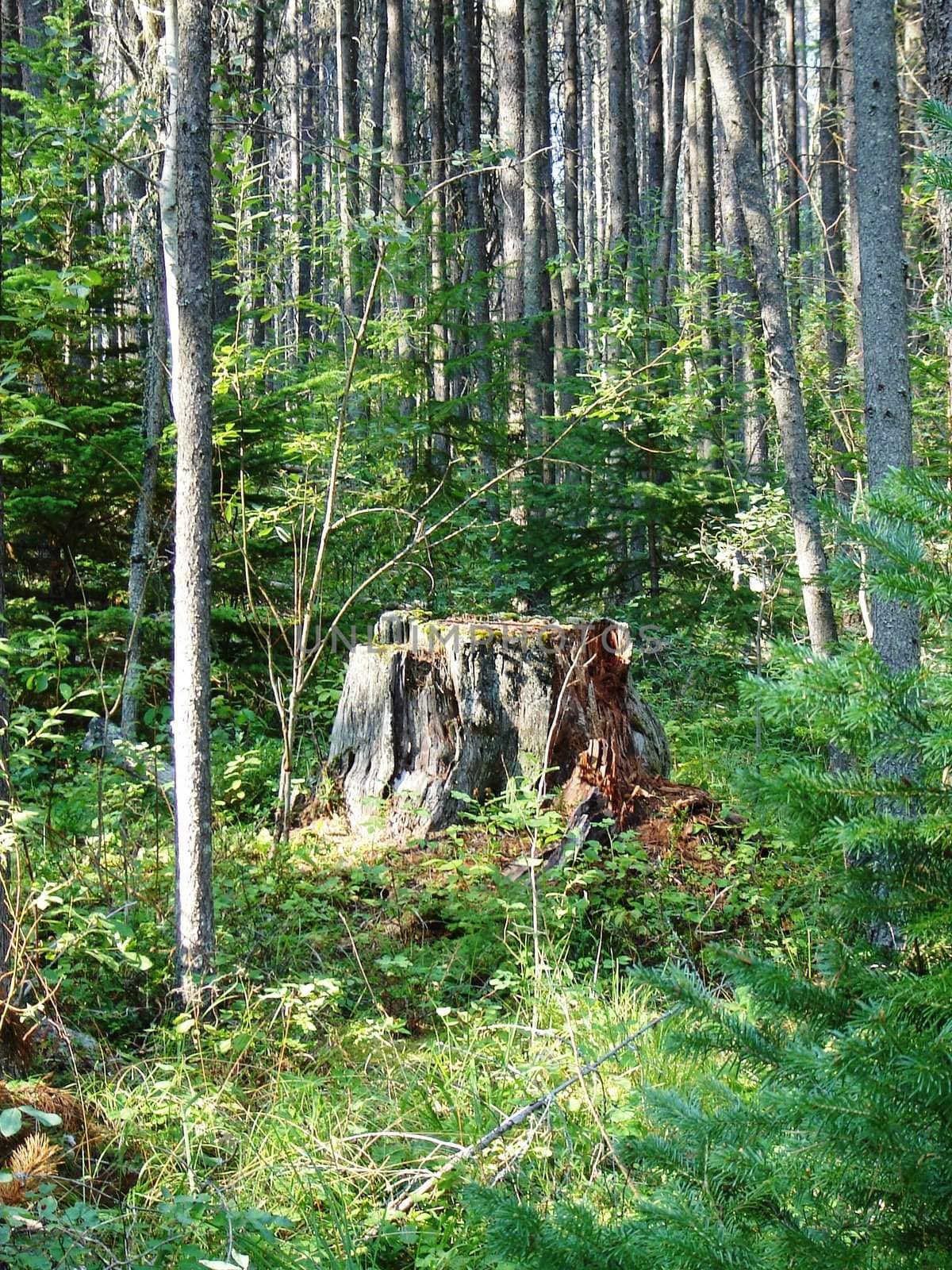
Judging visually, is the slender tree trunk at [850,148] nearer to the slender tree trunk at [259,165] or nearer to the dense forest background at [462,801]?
the dense forest background at [462,801]

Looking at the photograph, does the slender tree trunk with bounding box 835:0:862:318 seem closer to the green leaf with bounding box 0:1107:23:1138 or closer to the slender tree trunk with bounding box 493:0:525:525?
the slender tree trunk with bounding box 493:0:525:525

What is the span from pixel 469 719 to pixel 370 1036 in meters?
2.35

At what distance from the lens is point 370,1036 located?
3584mm

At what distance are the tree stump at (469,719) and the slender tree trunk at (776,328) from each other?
1843 millimetres

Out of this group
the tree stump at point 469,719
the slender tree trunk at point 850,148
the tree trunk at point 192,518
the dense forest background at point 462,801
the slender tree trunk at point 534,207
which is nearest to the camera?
the dense forest background at point 462,801

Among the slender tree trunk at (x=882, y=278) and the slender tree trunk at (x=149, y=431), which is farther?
the slender tree trunk at (x=149, y=431)

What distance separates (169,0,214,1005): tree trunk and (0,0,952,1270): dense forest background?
15mm

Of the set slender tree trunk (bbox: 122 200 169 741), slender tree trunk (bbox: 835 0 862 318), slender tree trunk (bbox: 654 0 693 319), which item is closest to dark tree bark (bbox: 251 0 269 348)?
slender tree trunk (bbox: 122 200 169 741)

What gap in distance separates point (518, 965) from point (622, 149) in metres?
13.4

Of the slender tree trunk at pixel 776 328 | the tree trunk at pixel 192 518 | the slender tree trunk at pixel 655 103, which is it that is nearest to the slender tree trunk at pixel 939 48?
the slender tree trunk at pixel 776 328

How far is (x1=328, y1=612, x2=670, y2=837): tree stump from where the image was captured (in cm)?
570

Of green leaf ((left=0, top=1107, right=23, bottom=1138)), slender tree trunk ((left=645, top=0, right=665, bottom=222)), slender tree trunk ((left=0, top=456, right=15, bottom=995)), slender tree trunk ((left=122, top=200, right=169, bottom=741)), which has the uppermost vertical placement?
slender tree trunk ((left=645, top=0, right=665, bottom=222))

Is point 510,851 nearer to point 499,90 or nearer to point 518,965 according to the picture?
point 518,965

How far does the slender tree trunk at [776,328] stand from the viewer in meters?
6.95
